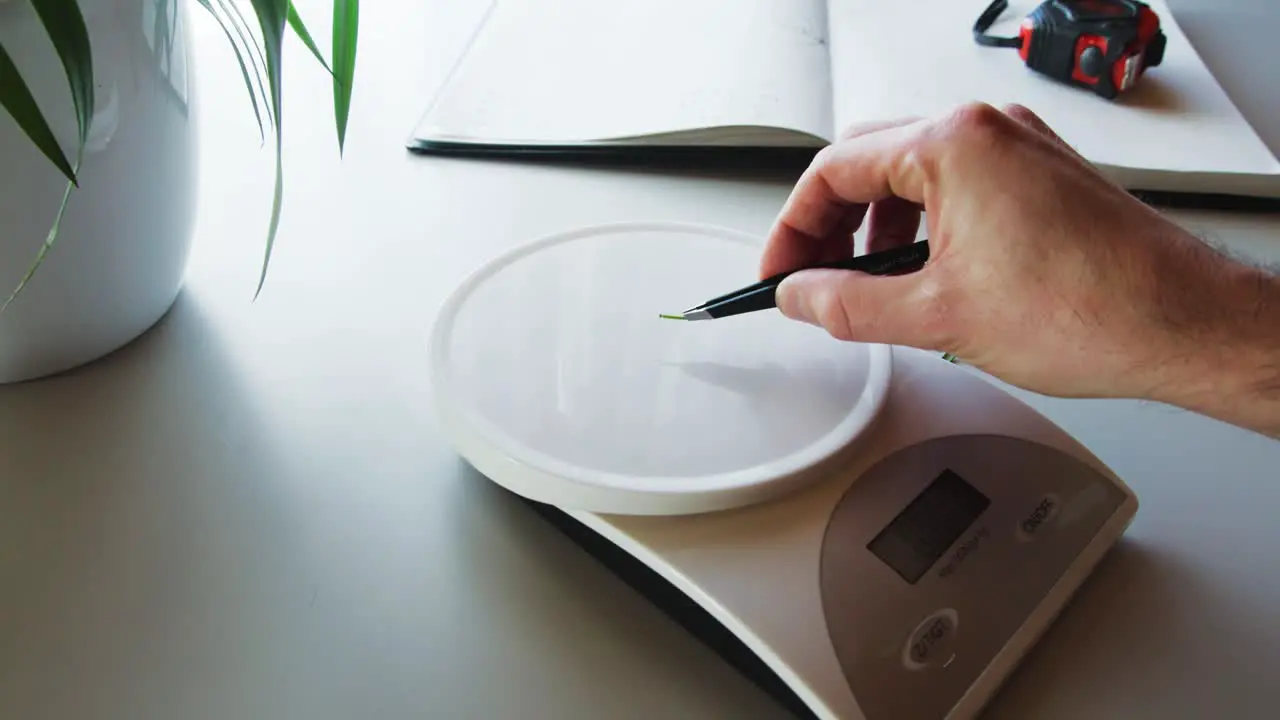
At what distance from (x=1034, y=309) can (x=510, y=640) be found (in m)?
0.27

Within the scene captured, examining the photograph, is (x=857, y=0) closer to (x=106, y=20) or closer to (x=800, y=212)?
(x=800, y=212)

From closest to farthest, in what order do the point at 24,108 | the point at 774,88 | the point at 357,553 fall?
the point at 24,108
the point at 357,553
the point at 774,88

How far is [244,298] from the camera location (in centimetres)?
65

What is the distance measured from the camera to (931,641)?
0.43 m

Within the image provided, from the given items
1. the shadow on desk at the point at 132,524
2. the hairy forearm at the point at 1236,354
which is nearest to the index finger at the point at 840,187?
the hairy forearm at the point at 1236,354

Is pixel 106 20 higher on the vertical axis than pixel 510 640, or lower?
higher

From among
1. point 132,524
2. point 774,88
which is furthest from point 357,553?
point 774,88

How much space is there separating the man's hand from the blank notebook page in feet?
1.00

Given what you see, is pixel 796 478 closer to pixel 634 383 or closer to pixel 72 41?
pixel 634 383

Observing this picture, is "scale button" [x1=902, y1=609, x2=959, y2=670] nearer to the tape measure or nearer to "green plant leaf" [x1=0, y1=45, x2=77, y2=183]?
"green plant leaf" [x1=0, y1=45, x2=77, y2=183]

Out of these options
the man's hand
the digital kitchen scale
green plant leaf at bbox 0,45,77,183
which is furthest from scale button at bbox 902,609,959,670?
green plant leaf at bbox 0,45,77,183

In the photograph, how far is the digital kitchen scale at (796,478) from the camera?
43 centimetres

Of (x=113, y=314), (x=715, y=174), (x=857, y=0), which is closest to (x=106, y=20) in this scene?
(x=113, y=314)

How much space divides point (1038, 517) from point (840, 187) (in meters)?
0.18
